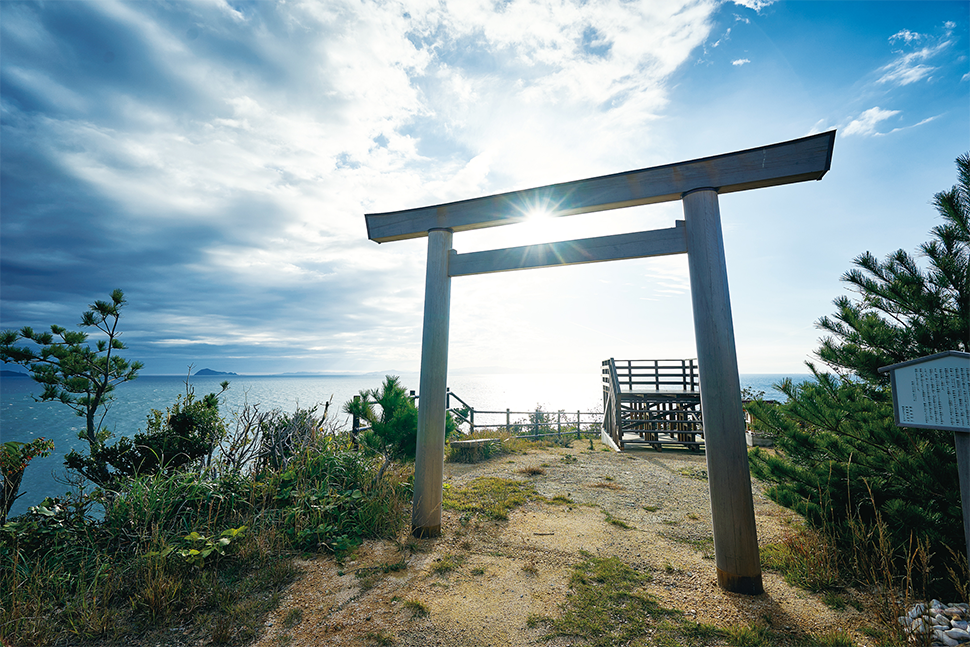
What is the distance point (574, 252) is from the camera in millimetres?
3957

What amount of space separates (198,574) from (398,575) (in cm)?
160

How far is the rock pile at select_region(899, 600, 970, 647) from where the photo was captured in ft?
6.94

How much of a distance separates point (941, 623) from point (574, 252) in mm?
3536

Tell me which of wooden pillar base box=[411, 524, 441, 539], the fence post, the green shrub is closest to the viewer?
wooden pillar base box=[411, 524, 441, 539]

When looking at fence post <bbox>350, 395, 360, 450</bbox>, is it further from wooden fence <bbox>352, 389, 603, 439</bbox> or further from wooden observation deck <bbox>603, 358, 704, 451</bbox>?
wooden observation deck <bbox>603, 358, 704, 451</bbox>

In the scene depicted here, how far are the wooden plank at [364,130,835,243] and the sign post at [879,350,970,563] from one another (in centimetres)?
176

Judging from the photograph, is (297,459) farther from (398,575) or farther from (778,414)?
(778,414)

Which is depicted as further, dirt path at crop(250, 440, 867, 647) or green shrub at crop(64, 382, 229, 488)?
green shrub at crop(64, 382, 229, 488)

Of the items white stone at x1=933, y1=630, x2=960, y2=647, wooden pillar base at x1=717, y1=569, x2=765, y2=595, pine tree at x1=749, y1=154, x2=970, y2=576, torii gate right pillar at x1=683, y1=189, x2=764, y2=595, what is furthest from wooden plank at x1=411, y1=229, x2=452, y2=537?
white stone at x1=933, y1=630, x2=960, y2=647

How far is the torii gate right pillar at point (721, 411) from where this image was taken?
310 centimetres

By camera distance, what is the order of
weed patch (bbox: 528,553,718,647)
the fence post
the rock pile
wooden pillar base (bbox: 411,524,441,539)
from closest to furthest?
1. the rock pile
2. weed patch (bbox: 528,553,718,647)
3. wooden pillar base (bbox: 411,524,441,539)
4. the fence post

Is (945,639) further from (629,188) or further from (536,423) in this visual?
(536,423)

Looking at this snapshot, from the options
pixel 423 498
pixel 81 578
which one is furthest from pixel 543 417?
pixel 81 578

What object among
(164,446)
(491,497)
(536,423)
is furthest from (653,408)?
(164,446)
